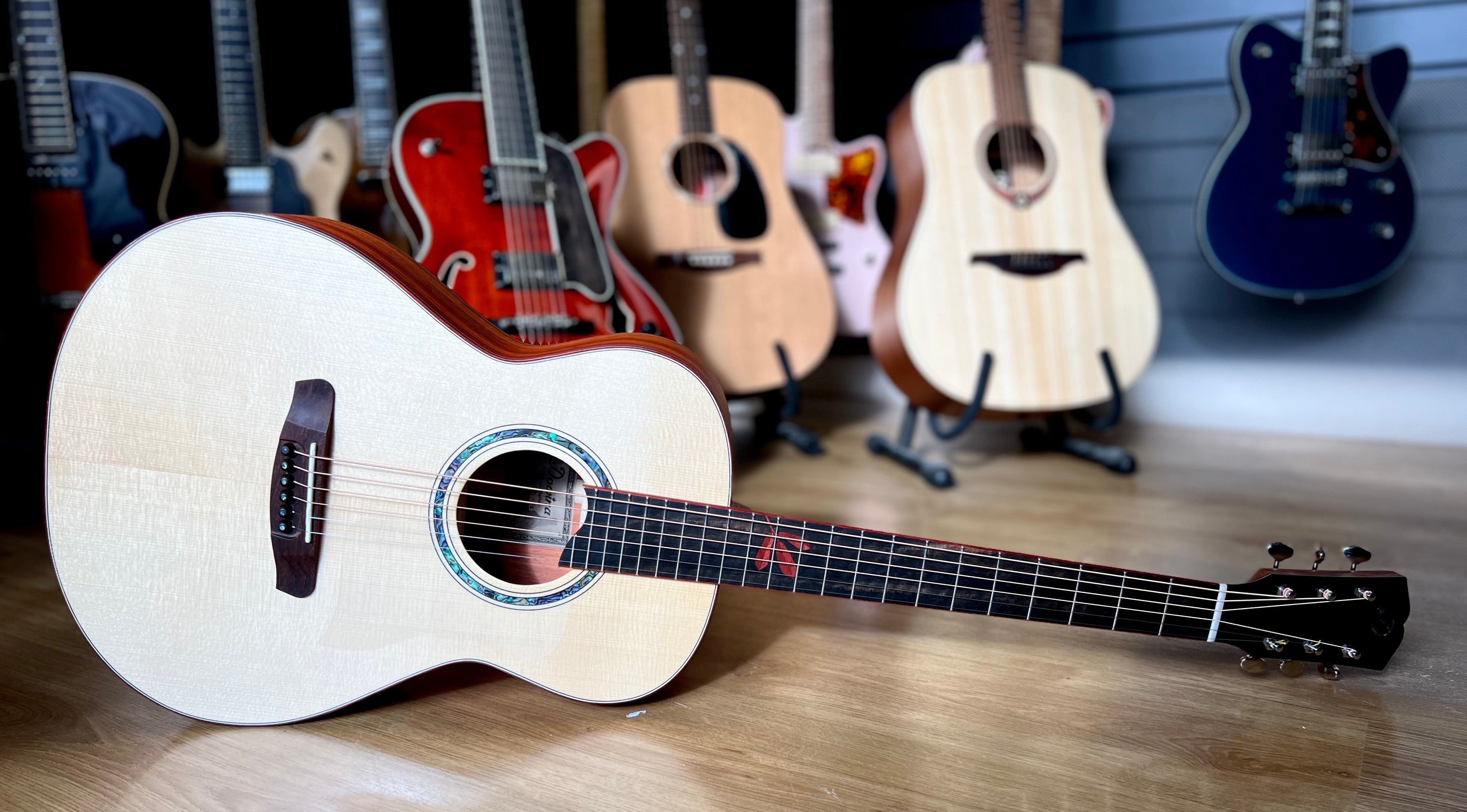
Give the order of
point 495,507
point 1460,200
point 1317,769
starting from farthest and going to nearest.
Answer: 1. point 1460,200
2. point 495,507
3. point 1317,769

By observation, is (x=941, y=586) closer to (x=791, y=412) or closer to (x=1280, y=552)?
(x=1280, y=552)

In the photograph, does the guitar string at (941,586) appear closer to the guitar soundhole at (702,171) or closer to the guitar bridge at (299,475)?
the guitar bridge at (299,475)

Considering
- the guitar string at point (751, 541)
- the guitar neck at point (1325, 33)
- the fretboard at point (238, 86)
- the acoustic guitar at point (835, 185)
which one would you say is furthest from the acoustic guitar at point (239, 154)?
the guitar neck at point (1325, 33)

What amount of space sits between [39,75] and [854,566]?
1637mm

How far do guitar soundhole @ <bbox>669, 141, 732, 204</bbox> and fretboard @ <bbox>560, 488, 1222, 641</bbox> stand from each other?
1.29 meters

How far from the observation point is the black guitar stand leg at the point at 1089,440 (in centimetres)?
179

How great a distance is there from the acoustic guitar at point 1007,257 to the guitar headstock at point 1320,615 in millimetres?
866

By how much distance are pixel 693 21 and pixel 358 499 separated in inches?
60.8

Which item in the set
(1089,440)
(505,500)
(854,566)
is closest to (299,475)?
(505,500)

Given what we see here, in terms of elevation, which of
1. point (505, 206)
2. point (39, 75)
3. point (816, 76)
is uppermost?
point (816, 76)

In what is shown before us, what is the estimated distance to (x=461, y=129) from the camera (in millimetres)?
1552

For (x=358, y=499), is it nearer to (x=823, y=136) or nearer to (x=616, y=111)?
(x=616, y=111)

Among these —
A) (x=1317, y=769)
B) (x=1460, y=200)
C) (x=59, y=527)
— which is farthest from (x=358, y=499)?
(x=1460, y=200)

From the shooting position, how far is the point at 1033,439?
2.05m
